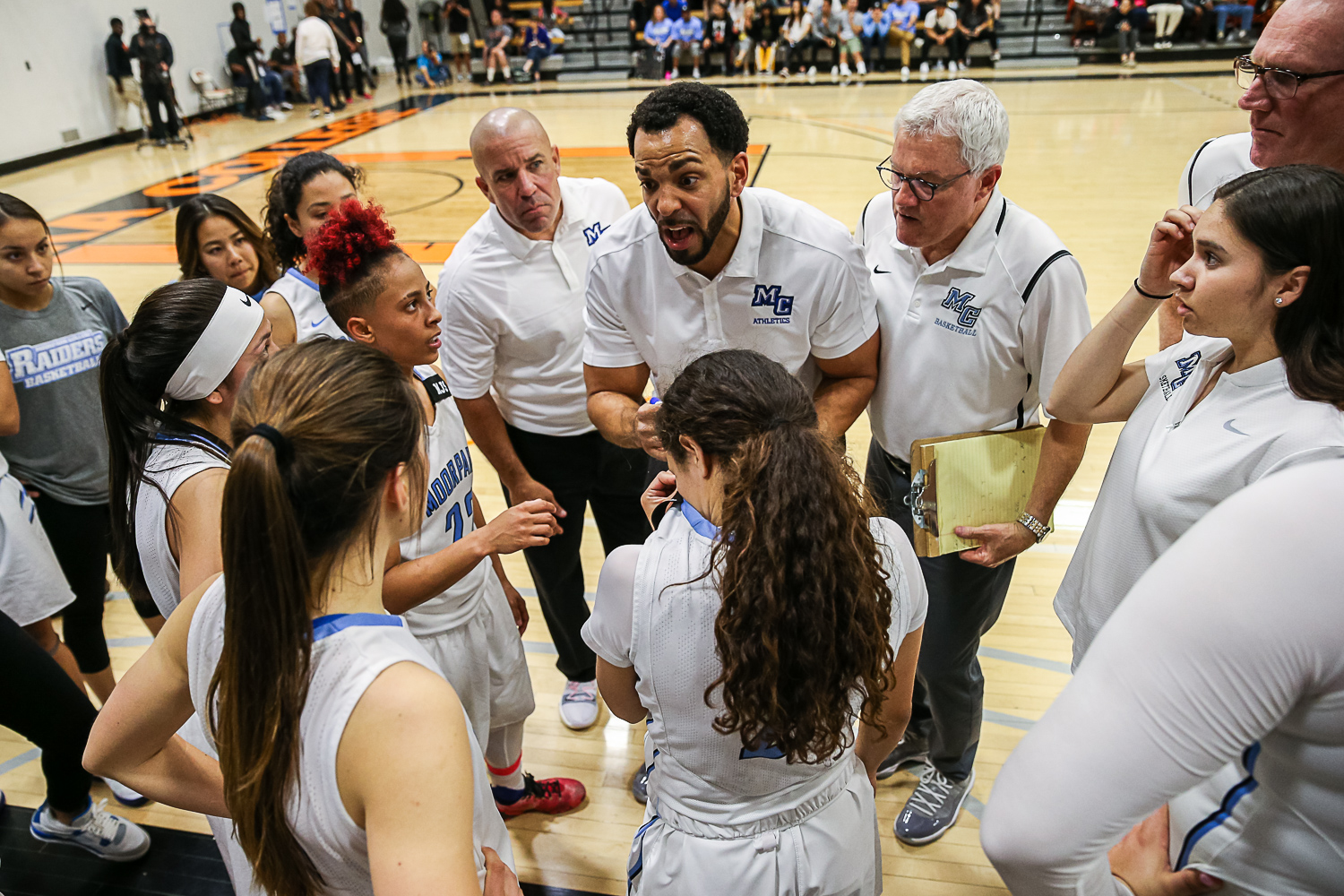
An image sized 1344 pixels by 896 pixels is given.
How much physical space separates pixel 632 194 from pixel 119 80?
395 inches

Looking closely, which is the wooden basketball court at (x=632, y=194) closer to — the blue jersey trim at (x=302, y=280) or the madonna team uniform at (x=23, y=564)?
the madonna team uniform at (x=23, y=564)

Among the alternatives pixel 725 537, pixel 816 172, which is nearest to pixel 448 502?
pixel 725 537

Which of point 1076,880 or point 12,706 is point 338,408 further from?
point 12,706

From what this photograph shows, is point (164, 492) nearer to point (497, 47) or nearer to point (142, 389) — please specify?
point (142, 389)

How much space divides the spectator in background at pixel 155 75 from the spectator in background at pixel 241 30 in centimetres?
189

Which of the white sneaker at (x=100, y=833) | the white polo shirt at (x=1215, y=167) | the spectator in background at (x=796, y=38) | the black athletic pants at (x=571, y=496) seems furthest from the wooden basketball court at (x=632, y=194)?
the white polo shirt at (x=1215, y=167)

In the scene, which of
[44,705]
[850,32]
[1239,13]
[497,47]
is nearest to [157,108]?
[497,47]

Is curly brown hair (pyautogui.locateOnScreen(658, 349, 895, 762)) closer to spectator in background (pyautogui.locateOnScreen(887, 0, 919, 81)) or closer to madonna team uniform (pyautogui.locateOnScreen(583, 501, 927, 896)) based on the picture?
madonna team uniform (pyautogui.locateOnScreen(583, 501, 927, 896))

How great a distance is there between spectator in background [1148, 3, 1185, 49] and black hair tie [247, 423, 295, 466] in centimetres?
1955

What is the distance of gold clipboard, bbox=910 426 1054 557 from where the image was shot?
2.25 metres

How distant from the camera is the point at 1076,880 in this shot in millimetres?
805

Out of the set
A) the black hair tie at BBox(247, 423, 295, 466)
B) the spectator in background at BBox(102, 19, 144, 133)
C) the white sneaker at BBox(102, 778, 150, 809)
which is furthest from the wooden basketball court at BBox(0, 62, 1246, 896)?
the black hair tie at BBox(247, 423, 295, 466)

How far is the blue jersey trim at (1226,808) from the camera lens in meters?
0.92

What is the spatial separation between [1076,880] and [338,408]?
3.47ft
